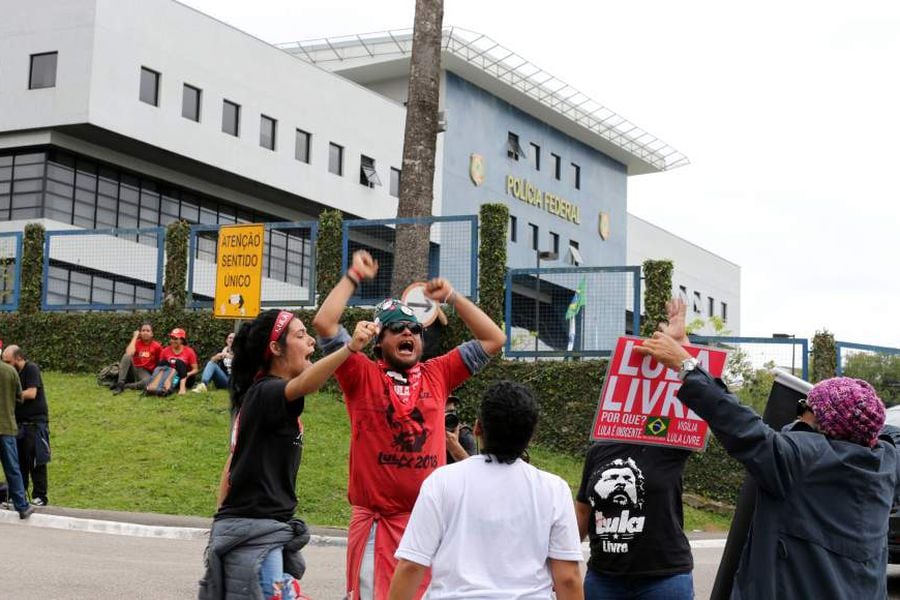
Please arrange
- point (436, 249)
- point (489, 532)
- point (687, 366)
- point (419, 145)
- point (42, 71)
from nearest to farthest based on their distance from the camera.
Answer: point (489, 532), point (687, 366), point (419, 145), point (436, 249), point (42, 71)

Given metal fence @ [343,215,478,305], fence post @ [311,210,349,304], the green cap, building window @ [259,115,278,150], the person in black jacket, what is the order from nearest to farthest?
the person in black jacket, the green cap, metal fence @ [343,215,478,305], fence post @ [311,210,349,304], building window @ [259,115,278,150]

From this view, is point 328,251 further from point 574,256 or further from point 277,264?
point 574,256

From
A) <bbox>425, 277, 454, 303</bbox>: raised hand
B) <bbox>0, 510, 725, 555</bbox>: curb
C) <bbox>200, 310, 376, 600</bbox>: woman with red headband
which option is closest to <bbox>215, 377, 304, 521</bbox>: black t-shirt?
<bbox>200, 310, 376, 600</bbox>: woman with red headband

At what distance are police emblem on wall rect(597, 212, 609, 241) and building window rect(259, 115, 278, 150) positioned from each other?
2386 cm

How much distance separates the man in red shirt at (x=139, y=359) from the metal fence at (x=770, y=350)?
9551 millimetres

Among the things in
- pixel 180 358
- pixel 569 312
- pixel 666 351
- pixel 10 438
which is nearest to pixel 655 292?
pixel 569 312

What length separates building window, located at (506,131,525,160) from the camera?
55781 millimetres

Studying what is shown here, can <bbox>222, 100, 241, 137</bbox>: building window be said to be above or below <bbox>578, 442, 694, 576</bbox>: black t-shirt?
above

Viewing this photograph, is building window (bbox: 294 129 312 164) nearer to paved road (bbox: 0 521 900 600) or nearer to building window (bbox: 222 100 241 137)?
building window (bbox: 222 100 241 137)

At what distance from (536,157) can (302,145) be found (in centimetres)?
1604

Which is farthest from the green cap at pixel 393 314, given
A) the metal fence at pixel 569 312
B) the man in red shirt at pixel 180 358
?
the man in red shirt at pixel 180 358

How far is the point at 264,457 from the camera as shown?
505cm

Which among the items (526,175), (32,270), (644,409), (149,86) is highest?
(526,175)

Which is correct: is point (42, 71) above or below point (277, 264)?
above
